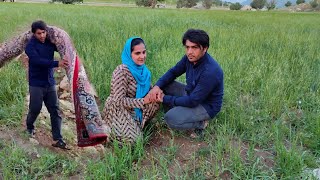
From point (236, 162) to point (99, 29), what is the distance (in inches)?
237

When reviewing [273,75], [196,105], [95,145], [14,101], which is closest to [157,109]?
[196,105]

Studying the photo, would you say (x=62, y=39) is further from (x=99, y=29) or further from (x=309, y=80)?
(x=99, y=29)

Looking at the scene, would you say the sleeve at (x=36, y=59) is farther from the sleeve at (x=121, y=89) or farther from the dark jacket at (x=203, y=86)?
the dark jacket at (x=203, y=86)

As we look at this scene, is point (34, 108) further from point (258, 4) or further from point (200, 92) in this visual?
point (258, 4)

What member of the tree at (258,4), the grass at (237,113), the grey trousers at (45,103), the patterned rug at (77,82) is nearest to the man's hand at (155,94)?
the grass at (237,113)

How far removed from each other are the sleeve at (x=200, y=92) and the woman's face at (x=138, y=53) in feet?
1.61

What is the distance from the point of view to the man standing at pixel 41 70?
7.74 ft

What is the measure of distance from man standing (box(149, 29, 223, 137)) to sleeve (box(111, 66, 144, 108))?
165 millimetres

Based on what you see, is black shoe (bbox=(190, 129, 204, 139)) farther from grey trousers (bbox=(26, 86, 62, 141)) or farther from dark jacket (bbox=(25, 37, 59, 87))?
dark jacket (bbox=(25, 37, 59, 87))

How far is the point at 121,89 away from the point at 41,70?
32.7 inches

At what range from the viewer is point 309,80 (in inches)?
170

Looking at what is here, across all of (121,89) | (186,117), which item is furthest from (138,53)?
(186,117)

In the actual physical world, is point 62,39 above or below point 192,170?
above

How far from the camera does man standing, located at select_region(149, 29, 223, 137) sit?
2.88 metres
